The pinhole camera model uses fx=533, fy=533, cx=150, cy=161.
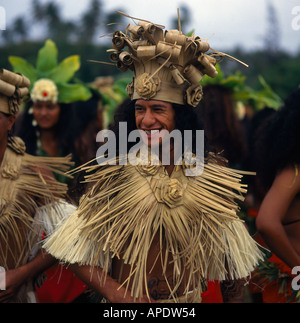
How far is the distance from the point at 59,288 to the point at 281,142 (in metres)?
1.80

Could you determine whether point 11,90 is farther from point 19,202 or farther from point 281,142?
point 281,142

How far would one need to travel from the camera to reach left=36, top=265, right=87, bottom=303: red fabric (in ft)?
11.9

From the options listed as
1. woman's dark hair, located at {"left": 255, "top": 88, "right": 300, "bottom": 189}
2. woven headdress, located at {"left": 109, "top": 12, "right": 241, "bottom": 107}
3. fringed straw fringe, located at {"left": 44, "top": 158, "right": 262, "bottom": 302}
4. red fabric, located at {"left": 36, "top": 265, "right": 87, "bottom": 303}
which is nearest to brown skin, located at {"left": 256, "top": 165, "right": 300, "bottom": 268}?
woman's dark hair, located at {"left": 255, "top": 88, "right": 300, "bottom": 189}

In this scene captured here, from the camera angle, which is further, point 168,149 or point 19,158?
point 19,158

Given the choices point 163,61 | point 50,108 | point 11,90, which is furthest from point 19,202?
point 50,108

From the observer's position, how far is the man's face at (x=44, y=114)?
544 centimetres

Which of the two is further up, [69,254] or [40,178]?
[40,178]

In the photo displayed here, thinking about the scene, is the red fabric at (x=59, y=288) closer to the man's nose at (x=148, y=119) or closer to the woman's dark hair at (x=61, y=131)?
the man's nose at (x=148, y=119)

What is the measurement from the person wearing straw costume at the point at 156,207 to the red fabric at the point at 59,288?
93 centimetres

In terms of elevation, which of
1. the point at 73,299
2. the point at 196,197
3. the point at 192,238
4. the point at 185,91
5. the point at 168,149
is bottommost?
the point at 73,299

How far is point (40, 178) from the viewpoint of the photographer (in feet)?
10.8
